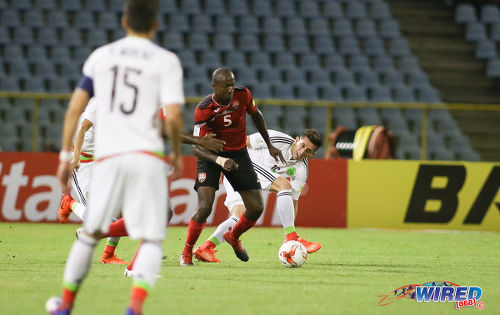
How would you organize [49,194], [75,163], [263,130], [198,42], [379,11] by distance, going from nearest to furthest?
[75,163], [263,130], [49,194], [198,42], [379,11]

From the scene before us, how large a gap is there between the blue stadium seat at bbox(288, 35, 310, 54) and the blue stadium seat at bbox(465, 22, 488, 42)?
4730 mm

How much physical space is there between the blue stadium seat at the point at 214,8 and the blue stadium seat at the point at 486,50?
6.68 metres

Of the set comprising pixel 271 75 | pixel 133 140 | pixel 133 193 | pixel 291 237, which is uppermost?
pixel 133 140

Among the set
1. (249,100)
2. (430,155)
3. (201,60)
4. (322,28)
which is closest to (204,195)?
(249,100)

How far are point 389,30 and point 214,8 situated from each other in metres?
4.57

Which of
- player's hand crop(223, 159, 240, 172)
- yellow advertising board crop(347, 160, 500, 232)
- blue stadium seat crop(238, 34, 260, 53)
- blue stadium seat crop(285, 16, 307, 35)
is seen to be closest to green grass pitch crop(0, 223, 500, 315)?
player's hand crop(223, 159, 240, 172)

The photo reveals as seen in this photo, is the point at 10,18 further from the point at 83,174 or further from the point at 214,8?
the point at 83,174

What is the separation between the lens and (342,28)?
22.3 metres

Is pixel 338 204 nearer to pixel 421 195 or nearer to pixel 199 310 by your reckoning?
pixel 421 195

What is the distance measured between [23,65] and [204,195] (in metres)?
11.6

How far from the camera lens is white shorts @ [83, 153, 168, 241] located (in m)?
5.07

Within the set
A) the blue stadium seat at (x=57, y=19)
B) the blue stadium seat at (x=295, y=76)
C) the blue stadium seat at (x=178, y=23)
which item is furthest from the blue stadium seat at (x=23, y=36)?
the blue stadium seat at (x=295, y=76)

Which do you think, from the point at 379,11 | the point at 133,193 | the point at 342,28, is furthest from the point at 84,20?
the point at 133,193

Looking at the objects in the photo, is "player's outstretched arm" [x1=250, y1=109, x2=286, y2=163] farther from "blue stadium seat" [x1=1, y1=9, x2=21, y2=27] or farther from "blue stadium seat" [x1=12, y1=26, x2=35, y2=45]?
"blue stadium seat" [x1=1, y1=9, x2=21, y2=27]
